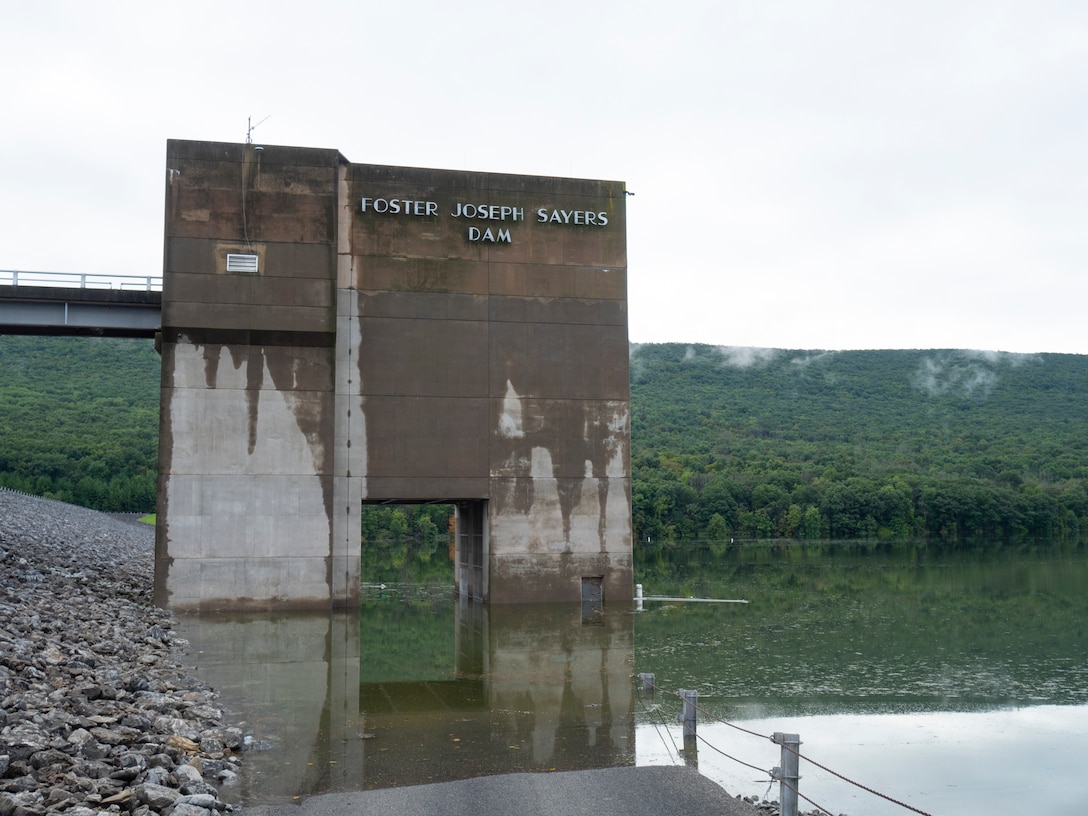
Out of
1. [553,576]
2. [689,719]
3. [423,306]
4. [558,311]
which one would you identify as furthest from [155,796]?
[558,311]

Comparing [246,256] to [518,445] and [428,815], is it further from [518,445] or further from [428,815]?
[428,815]

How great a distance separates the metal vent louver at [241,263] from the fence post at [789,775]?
72.4ft

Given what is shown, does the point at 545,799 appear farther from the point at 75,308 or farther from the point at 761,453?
the point at 761,453

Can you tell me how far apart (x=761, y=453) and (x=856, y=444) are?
17299 millimetres

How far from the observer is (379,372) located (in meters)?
29.7

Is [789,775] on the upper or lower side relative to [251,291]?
lower

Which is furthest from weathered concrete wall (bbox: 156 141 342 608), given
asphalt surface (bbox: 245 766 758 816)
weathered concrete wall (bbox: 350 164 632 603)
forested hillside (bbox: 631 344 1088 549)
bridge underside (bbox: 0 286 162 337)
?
forested hillside (bbox: 631 344 1088 549)

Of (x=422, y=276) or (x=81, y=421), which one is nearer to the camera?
(x=422, y=276)

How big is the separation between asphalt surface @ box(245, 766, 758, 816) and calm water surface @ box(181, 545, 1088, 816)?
18.8 inches

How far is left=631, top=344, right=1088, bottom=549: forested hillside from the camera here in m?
102

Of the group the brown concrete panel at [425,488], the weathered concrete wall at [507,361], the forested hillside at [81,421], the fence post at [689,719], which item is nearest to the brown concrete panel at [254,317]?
the weathered concrete wall at [507,361]

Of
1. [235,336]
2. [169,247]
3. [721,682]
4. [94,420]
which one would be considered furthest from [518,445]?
[94,420]

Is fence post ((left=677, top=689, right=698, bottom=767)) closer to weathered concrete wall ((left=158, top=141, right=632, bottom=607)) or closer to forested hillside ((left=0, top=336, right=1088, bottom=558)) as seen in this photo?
weathered concrete wall ((left=158, top=141, right=632, bottom=607))

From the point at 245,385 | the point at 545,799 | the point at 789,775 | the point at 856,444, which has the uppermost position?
the point at 856,444
